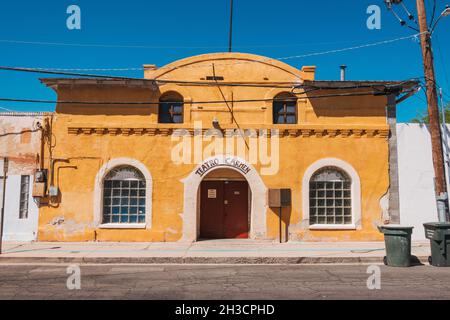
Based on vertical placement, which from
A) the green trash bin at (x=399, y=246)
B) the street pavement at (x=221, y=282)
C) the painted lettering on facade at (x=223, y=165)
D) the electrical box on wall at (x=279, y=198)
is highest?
the painted lettering on facade at (x=223, y=165)

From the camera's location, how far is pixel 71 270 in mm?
9578

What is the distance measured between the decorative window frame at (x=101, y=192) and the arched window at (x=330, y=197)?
5.57m

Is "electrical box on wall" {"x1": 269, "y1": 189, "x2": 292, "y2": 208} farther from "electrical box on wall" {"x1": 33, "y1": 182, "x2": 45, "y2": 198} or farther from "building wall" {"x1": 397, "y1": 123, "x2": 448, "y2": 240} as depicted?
"electrical box on wall" {"x1": 33, "y1": 182, "x2": 45, "y2": 198}

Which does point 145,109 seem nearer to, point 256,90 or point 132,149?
point 132,149

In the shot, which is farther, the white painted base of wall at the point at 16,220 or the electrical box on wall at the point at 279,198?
the white painted base of wall at the point at 16,220

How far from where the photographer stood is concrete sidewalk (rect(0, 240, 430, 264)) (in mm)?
10711

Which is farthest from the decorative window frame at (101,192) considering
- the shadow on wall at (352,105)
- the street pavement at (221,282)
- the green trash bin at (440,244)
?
the green trash bin at (440,244)

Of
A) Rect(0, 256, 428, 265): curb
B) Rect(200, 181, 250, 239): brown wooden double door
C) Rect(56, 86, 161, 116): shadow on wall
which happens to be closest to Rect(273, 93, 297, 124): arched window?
Rect(200, 181, 250, 239): brown wooden double door

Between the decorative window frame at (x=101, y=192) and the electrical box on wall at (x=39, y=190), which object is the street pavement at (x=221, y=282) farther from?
the electrical box on wall at (x=39, y=190)

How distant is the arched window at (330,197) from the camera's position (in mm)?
13812

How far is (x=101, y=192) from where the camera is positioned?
1359cm

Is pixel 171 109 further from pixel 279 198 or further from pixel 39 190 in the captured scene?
pixel 39 190

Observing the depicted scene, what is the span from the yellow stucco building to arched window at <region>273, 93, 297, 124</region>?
4 cm

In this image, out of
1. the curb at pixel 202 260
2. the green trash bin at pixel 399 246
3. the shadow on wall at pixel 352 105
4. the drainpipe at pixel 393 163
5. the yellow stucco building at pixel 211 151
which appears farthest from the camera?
the shadow on wall at pixel 352 105
